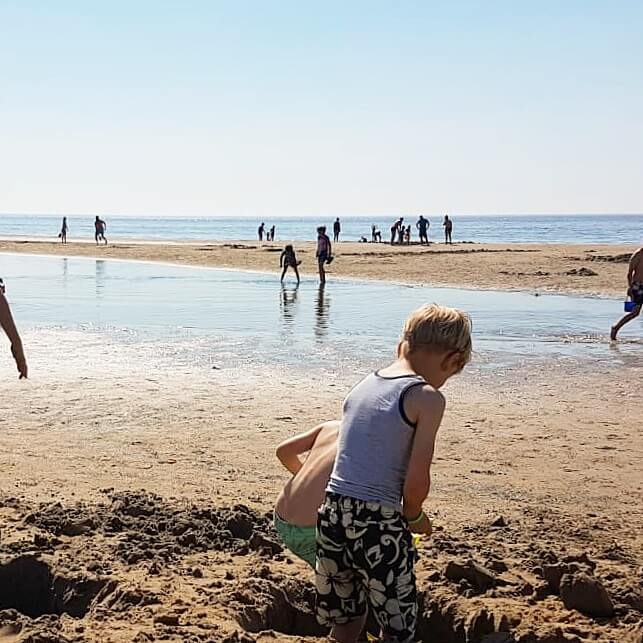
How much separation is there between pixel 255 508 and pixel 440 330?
3066 mm

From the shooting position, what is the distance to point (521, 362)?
13117 millimetres

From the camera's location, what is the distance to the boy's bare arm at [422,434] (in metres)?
3.62

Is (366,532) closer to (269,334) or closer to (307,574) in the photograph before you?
(307,574)

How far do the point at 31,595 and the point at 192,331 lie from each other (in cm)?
1133

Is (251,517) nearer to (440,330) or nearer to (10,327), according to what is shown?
(10,327)

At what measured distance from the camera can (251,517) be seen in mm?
5969

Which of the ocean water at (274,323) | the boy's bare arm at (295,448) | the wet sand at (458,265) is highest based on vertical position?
the boy's bare arm at (295,448)

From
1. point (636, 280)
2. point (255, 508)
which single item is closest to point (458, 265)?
point (636, 280)

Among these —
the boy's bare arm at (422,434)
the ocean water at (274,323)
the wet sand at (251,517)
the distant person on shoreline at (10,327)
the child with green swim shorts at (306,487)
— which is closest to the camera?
the boy's bare arm at (422,434)

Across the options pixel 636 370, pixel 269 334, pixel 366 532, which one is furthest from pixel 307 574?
pixel 269 334

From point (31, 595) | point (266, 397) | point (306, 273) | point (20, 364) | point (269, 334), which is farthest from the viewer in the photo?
point (306, 273)

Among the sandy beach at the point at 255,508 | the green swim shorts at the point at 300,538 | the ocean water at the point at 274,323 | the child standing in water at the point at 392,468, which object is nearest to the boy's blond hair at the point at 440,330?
the child standing in water at the point at 392,468

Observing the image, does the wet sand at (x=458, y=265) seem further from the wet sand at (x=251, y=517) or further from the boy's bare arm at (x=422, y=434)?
the boy's bare arm at (x=422, y=434)

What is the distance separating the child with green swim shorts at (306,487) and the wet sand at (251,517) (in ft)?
2.06
